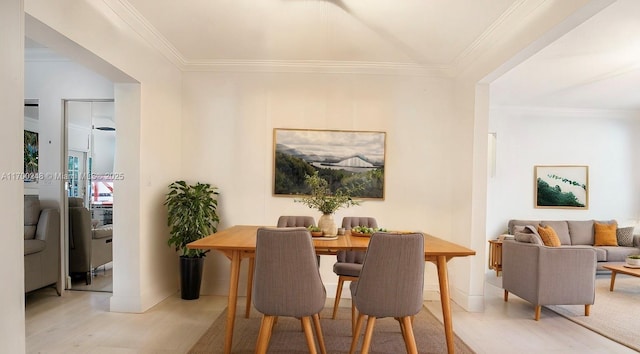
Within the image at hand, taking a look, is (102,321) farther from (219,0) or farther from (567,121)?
(567,121)

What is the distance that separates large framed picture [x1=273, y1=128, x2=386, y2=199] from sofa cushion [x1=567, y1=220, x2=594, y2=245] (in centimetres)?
369

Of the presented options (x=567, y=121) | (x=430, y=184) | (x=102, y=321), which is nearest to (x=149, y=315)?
(x=102, y=321)

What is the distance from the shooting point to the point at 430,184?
169 inches

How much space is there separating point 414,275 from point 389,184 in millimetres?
2199

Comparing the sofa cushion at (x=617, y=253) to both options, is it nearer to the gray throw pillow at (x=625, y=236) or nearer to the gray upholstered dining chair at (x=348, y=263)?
the gray throw pillow at (x=625, y=236)

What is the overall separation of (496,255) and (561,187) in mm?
1802

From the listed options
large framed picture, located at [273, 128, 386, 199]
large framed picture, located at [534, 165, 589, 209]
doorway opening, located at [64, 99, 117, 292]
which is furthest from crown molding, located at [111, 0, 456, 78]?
large framed picture, located at [534, 165, 589, 209]

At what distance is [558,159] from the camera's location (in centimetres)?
618

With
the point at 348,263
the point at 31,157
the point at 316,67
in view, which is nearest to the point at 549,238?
the point at 348,263

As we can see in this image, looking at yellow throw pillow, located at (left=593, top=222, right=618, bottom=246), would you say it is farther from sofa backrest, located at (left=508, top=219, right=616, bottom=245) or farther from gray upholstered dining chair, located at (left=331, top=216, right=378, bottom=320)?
gray upholstered dining chair, located at (left=331, top=216, right=378, bottom=320)

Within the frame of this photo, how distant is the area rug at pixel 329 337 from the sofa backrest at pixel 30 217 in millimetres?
2213

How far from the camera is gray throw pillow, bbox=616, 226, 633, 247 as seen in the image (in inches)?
224

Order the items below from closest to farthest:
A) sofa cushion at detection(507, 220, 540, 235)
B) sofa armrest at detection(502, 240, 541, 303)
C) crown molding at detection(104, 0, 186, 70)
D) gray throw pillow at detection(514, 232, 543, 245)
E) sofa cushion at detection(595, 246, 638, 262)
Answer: crown molding at detection(104, 0, 186, 70) → sofa armrest at detection(502, 240, 541, 303) → gray throw pillow at detection(514, 232, 543, 245) → sofa cushion at detection(595, 246, 638, 262) → sofa cushion at detection(507, 220, 540, 235)

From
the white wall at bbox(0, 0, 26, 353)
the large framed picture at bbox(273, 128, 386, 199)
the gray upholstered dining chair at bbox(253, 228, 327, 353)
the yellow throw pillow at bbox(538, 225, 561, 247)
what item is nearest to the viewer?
the white wall at bbox(0, 0, 26, 353)
